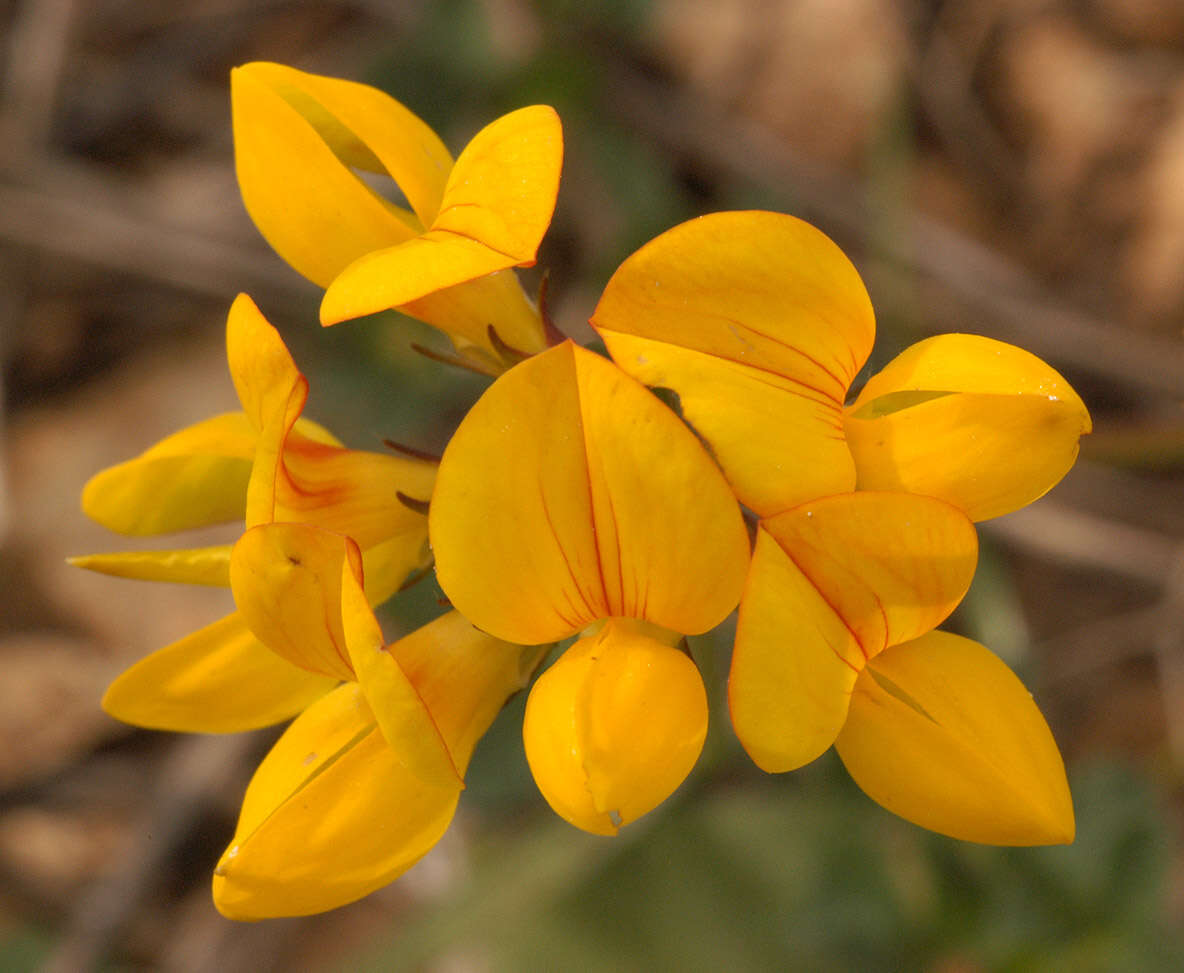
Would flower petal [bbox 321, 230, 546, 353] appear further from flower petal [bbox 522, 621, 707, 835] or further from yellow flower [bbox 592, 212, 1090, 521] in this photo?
flower petal [bbox 522, 621, 707, 835]

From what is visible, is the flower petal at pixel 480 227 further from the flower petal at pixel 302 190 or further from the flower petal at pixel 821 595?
the flower petal at pixel 821 595

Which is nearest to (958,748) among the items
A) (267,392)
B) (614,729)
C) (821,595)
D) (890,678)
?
(890,678)

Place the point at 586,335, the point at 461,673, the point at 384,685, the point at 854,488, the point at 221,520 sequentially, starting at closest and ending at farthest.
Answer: the point at 384,685 < the point at 854,488 < the point at 461,673 < the point at 221,520 < the point at 586,335

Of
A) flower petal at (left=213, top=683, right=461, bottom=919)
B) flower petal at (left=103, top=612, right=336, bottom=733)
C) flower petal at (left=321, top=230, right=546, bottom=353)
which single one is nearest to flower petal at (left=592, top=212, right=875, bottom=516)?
flower petal at (left=321, top=230, right=546, bottom=353)

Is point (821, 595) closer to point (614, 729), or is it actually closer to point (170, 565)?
point (614, 729)

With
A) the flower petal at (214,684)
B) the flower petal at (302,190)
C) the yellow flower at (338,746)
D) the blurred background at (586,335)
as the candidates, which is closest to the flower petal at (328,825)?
the yellow flower at (338,746)

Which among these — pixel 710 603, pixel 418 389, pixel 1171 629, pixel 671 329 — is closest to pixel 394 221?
pixel 671 329
